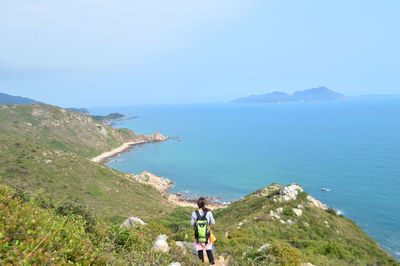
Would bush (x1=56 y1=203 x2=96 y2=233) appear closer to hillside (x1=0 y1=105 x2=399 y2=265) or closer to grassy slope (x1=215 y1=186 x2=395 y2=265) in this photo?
hillside (x1=0 y1=105 x2=399 y2=265)

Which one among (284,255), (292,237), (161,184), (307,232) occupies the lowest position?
(161,184)

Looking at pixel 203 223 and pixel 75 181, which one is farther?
pixel 75 181

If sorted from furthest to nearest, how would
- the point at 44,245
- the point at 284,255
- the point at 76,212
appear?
the point at 76,212, the point at 284,255, the point at 44,245

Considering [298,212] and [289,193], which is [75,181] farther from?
[298,212]

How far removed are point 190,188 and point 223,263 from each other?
78520mm

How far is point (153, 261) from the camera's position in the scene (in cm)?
960

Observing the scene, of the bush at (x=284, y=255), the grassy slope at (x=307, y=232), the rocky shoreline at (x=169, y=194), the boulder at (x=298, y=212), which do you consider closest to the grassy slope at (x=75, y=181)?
the rocky shoreline at (x=169, y=194)


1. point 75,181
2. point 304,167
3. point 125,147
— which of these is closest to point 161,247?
point 75,181

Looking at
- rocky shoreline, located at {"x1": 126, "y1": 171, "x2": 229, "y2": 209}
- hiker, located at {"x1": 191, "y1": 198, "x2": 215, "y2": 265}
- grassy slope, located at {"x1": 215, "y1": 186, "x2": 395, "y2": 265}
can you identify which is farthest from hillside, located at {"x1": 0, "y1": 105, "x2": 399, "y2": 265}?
rocky shoreline, located at {"x1": 126, "y1": 171, "x2": 229, "y2": 209}

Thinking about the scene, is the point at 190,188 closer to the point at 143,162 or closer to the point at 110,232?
the point at 143,162

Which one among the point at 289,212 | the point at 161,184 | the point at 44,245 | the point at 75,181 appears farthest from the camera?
the point at 161,184

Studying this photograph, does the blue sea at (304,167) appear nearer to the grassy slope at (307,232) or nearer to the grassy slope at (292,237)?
the grassy slope at (307,232)

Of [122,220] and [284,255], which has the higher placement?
[284,255]

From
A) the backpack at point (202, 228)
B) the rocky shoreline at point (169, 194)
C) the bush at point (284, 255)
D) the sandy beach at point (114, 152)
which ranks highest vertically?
the backpack at point (202, 228)
